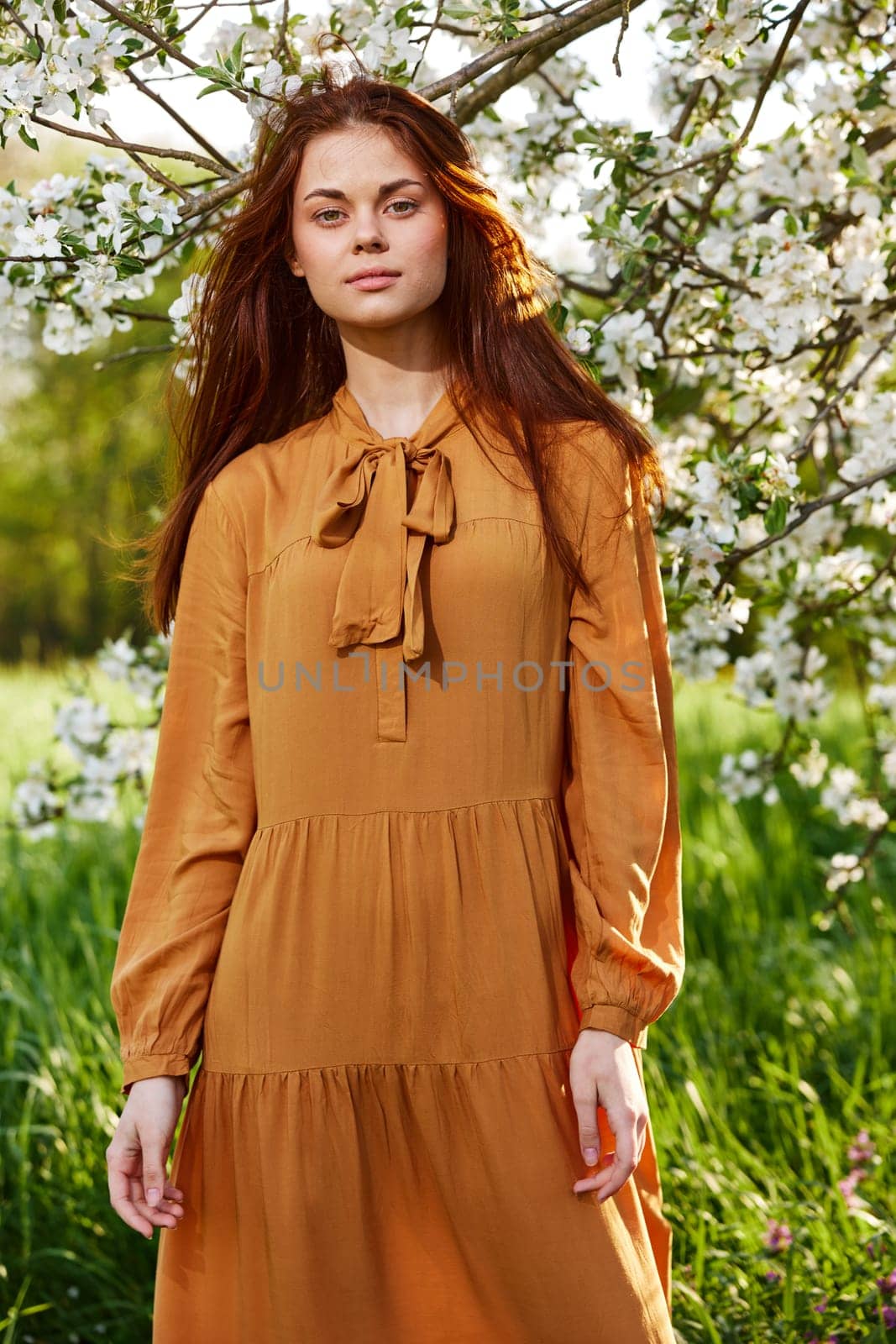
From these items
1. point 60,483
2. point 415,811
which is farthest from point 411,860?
point 60,483

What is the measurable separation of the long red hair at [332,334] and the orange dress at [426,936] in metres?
0.05

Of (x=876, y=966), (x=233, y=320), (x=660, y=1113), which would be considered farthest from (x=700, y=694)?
(x=233, y=320)

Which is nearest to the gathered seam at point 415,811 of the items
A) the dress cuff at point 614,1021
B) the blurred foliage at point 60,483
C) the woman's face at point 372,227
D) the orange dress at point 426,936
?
the orange dress at point 426,936

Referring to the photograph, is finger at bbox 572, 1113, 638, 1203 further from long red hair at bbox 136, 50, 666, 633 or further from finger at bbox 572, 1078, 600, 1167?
long red hair at bbox 136, 50, 666, 633

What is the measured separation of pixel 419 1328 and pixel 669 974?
496 mm

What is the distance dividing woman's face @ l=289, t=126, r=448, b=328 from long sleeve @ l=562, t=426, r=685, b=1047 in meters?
0.29

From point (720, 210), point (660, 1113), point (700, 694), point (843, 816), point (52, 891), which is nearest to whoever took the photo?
point (720, 210)

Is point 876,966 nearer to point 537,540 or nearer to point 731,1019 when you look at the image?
point 731,1019

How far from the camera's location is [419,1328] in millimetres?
1546

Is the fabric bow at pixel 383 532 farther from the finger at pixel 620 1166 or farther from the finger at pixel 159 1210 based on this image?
the finger at pixel 159 1210

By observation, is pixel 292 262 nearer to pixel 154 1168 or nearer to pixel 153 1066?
pixel 153 1066

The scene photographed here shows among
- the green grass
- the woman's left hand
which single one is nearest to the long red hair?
the woman's left hand

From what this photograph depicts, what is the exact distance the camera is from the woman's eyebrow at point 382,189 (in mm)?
1613

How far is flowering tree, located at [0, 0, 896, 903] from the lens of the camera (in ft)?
6.26
